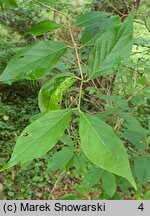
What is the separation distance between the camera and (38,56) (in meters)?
0.65

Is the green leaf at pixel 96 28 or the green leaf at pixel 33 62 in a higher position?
the green leaf at pixel 96 28

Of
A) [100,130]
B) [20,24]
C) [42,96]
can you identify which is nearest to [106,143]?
[100,130]

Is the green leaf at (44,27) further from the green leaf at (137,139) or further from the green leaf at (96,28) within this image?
the green leaf at (137,139)

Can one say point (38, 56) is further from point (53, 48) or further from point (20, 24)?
point (20, 24)

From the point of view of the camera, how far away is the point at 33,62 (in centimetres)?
64

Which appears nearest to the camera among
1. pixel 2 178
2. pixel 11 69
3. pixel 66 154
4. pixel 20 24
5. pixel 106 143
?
pixel 106 143

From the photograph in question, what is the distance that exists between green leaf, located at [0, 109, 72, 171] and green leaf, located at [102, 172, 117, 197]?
27.3 inches

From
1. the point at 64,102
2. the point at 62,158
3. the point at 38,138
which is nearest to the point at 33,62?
the point at 38,138

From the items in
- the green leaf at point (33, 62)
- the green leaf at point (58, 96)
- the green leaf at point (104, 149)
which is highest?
the green leaf at point (33, 62)

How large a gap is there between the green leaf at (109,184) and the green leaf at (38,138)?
69 centimetres

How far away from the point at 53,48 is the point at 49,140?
10.0 inches

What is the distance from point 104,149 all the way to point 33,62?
0.25 meters

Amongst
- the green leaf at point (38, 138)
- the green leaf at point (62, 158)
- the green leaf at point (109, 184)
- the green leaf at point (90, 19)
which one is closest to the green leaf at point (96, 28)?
the green leaf at point (90, 19)

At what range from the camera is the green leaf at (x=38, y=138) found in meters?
0.48
